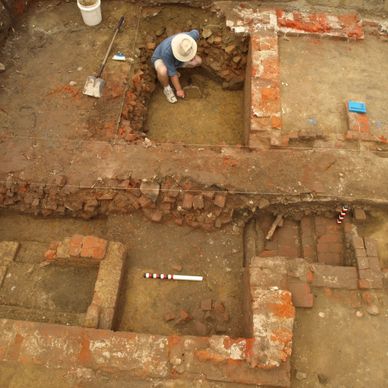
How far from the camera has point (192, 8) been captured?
6.03m

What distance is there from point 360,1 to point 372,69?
145 cm

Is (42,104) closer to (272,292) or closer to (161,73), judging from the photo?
(161,73)

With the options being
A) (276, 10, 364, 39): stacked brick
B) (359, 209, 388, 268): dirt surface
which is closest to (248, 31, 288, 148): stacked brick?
(276, 10, 364, 39): stacked brick

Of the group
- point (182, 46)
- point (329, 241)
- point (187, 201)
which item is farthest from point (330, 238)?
point (182, 46)

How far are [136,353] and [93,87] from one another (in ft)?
11.6

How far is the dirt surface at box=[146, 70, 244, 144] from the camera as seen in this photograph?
5629 millimetres

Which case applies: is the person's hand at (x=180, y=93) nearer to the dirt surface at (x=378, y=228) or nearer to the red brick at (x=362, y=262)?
the dirt surface at (x=378, y=228)

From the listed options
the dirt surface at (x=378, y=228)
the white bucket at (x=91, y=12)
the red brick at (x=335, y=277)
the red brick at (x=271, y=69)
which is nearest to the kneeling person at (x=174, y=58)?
the red brick at (x=271, y=69)

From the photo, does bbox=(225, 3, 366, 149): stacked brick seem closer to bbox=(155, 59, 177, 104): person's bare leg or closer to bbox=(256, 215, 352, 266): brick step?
bbox=(256, 215, 352, 266): brick step

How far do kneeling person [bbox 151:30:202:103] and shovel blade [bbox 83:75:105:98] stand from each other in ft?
2.81

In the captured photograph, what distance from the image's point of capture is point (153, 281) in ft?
14.4

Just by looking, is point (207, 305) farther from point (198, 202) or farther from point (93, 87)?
point (93, 87)

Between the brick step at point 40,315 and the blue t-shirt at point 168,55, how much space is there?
353cm

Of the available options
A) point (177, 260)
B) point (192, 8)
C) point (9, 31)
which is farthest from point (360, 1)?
point (9, 31)
